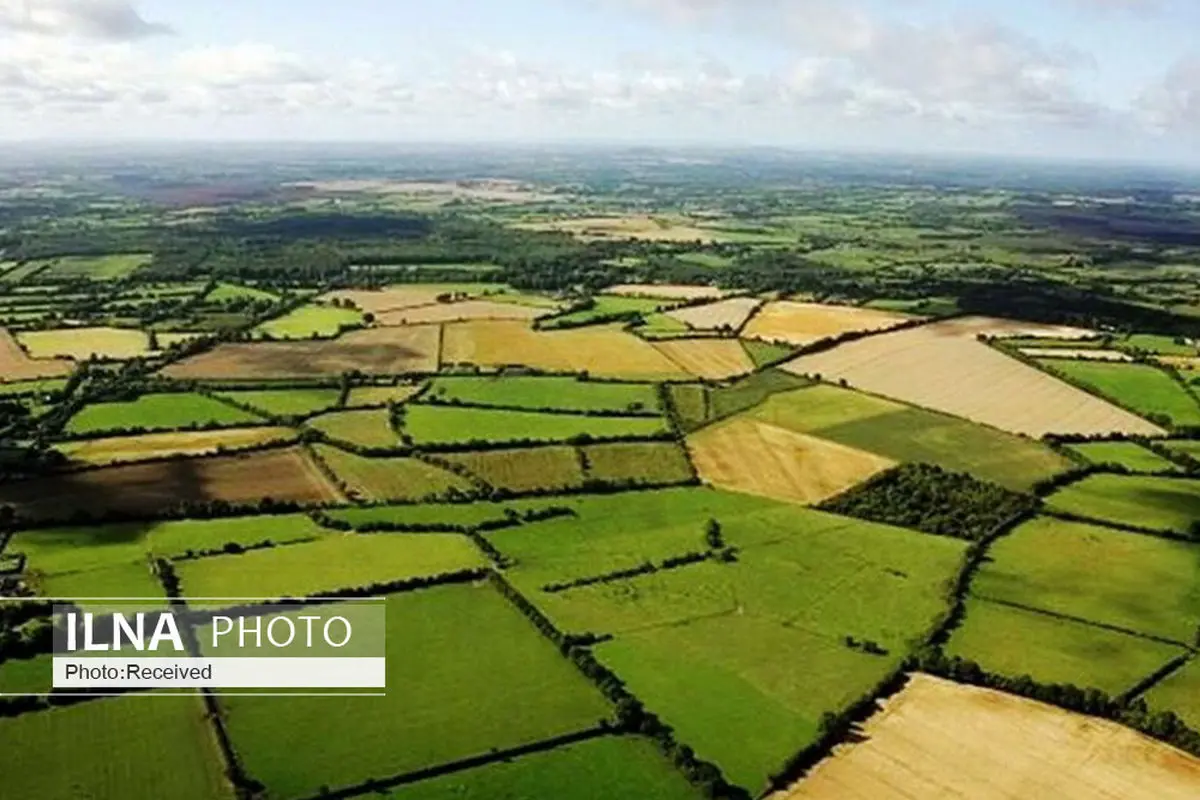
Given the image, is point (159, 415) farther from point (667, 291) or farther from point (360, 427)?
point (667, 291)

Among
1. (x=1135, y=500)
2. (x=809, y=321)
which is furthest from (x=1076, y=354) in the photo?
(x=1135, y=500)

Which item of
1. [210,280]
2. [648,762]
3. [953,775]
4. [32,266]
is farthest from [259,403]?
[32,266]

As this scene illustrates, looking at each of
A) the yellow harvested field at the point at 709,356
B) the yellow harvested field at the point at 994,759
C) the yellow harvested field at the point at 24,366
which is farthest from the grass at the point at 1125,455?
the yellow harvested field at the point at 24,366

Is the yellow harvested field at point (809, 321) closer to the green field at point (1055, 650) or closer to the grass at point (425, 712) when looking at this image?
the green field at point (1055, 650)

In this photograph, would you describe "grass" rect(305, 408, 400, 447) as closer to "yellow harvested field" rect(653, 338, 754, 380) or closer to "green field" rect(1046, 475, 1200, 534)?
"yellow harvested field" rect(653, 338, 754, 380)

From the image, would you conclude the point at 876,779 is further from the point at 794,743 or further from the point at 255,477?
the point at 255,477
